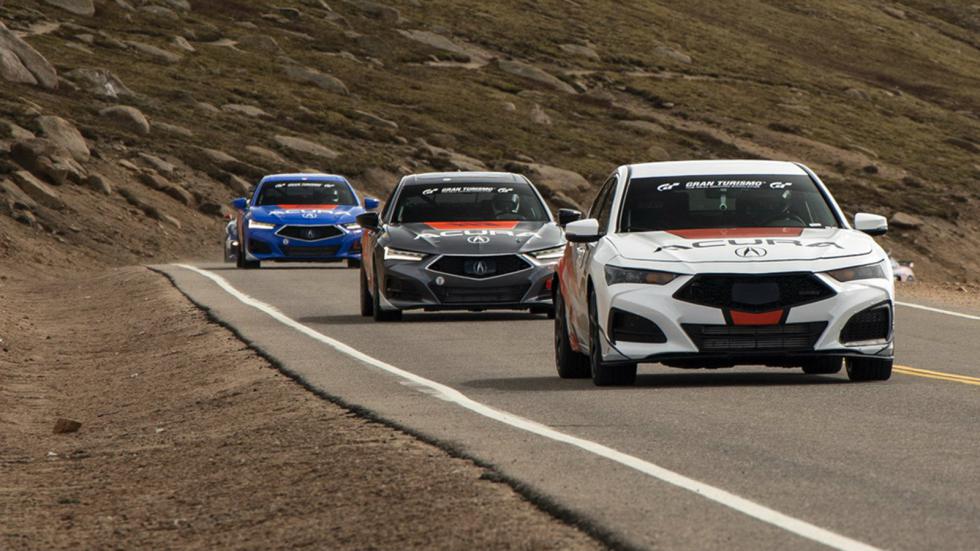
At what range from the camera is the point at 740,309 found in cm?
1261

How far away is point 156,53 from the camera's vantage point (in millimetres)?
81750

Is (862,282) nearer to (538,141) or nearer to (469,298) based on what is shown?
(469,298)

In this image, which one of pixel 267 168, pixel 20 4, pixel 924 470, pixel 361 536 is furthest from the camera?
pixel 20 4

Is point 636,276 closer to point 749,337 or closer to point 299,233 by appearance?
point 749,337

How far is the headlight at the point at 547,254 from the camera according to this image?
20.1 m

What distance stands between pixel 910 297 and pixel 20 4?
224 feet

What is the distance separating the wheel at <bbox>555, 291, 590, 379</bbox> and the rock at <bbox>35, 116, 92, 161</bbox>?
42087 mm

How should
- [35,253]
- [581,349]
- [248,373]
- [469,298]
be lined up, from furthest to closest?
[35,253] < [469,298] < [248,373] < [581,349]

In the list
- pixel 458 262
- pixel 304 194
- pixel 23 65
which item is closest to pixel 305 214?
pixel 304 194

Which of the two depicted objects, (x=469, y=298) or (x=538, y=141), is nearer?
(x=469, y=298)

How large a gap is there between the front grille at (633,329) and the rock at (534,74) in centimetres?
7971

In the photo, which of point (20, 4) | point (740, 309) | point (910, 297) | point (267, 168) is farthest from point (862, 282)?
point (20, 4)

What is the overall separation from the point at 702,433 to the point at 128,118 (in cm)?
5384

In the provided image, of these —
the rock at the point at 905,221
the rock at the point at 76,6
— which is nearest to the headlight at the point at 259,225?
the rock at the point at 905,221
